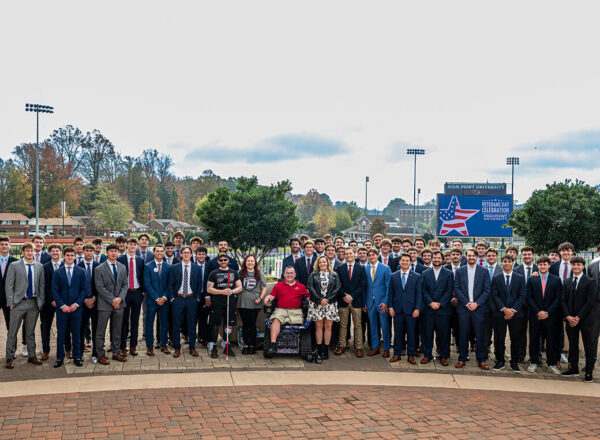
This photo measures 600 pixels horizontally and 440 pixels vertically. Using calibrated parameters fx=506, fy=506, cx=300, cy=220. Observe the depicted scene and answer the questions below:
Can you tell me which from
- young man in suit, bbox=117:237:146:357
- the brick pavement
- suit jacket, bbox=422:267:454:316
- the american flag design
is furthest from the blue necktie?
the american flag design

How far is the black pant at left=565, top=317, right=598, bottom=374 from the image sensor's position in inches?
338

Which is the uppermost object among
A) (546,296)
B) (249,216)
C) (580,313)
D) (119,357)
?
(249,216)

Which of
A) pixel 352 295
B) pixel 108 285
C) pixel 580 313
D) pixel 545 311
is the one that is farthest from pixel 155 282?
pixel 580 313

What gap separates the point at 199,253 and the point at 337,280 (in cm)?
281

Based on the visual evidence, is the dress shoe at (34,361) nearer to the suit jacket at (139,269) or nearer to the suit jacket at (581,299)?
the suit jacket at (139,269)

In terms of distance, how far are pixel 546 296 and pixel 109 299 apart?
25.5ft

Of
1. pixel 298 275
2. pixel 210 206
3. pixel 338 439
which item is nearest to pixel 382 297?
pixel 298 275

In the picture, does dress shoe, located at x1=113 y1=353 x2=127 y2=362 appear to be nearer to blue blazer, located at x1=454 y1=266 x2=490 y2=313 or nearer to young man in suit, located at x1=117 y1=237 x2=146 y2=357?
young man in suit, located at x1=117 y1=237 x2=146 y2=357

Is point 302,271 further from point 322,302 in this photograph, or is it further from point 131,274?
point 131,274

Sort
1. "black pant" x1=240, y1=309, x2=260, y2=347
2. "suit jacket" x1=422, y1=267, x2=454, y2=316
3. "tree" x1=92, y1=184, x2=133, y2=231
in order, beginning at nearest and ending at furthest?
"suit jacket" x1=422, y1=267, x2=454, y2=316 → "black pant" x1=240, y1=309, x2=260, y2=347 → "tree" x1=92, y1=184, x2=133, y2=231

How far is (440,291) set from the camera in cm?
930

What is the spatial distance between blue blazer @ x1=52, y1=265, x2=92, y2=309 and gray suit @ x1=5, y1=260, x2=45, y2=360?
34 centimetres

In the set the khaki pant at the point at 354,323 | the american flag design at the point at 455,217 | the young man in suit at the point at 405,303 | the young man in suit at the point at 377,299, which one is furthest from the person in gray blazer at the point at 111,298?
the american flag design at the point at 455,217

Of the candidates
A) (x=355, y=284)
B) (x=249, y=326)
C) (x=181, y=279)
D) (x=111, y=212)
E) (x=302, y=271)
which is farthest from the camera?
(x=111, y=212)
